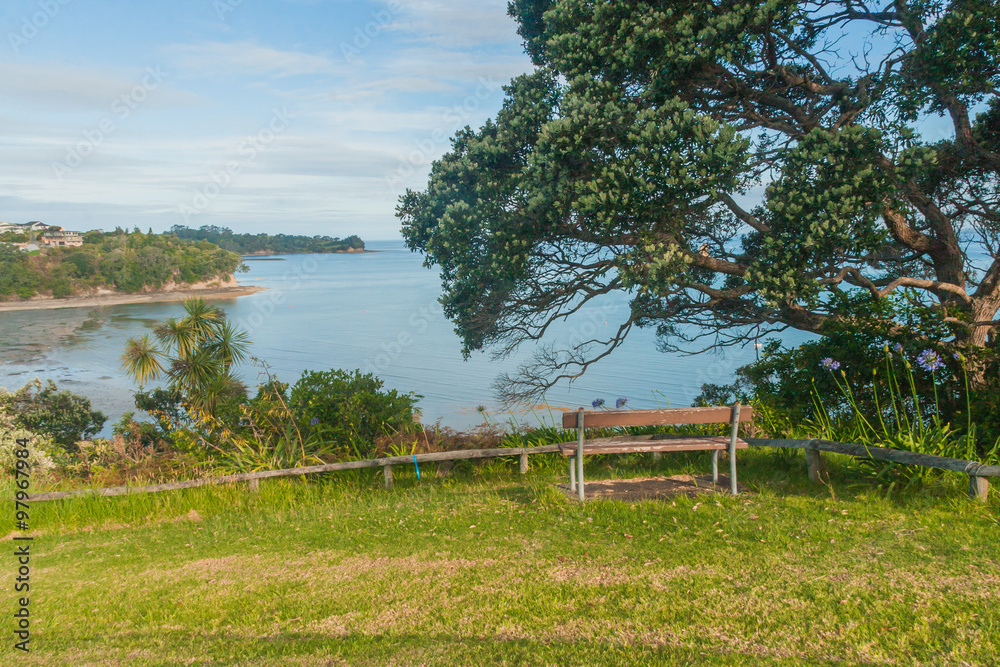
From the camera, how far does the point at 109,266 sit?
5506 cm

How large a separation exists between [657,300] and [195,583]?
7627 millimetres

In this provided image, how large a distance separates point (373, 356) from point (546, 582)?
37488 mm

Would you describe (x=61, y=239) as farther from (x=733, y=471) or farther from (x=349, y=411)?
(x=733, y=471)

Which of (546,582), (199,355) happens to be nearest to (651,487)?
(546,582)

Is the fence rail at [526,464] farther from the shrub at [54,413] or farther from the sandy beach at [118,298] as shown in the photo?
the sandy beach at [118,298]

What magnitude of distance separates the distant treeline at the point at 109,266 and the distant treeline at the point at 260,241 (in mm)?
→ 4553

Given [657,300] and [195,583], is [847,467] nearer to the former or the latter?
[657,300]

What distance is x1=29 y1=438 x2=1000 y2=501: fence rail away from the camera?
4.91 m

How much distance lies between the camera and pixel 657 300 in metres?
10.2

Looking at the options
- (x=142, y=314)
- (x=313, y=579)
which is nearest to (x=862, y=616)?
(x=313, y=579)

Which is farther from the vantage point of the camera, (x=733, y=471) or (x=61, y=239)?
(x=61, y=239)

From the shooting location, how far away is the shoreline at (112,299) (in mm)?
52812

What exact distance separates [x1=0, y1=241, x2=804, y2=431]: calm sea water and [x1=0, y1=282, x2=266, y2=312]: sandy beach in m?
0.91

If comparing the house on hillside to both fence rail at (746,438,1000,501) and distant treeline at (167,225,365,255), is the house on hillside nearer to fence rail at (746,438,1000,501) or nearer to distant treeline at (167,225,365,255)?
distant treeline at (167,225,365,255)
